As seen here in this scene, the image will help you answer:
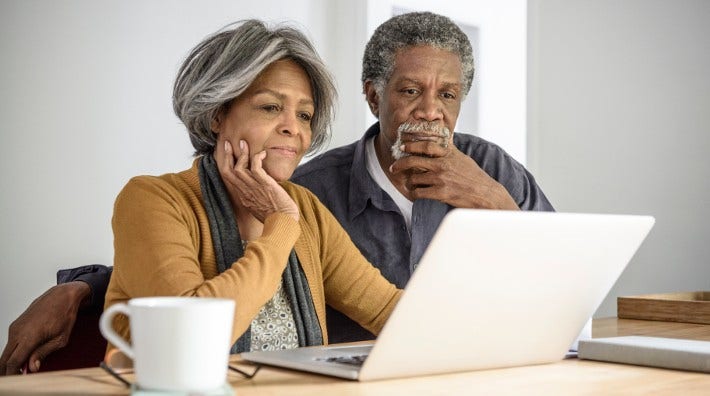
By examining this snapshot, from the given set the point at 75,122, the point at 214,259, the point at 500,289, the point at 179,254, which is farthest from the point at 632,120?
the point at 500,289

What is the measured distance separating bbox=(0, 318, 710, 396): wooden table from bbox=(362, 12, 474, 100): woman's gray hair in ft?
3.94

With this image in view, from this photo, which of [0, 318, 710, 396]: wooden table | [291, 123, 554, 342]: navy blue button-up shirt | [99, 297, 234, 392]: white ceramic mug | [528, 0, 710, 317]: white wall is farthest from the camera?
[528, 0, 710, 317]: white wall

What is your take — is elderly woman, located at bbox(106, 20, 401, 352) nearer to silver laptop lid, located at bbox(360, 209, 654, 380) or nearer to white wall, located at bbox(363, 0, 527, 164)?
silver laptop lid, located at bbox(360, 209, 654, 380)

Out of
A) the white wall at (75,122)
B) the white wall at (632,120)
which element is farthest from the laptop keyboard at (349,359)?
the white wall at (632,120)

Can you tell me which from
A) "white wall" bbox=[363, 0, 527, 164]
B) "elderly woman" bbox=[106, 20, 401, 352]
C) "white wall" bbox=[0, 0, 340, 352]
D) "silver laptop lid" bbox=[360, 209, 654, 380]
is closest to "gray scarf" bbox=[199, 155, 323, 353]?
"elderly woman" bbox=[106, 20, 401, 352]

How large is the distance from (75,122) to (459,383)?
5.52ft

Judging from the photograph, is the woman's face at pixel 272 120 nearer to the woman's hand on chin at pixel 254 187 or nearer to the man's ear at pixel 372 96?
the woman's hand on chin at pixel 254 187

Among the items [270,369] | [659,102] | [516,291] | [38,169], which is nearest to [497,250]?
[516,291]

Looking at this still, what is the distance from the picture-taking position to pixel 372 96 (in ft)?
7.86

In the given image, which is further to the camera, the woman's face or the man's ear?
the man's ear

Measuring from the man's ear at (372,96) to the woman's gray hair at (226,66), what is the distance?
554 mm

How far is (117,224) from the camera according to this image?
4.96 feet

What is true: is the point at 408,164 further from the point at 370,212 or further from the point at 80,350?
the point at 80,350

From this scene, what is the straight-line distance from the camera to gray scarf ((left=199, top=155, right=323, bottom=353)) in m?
1.62
